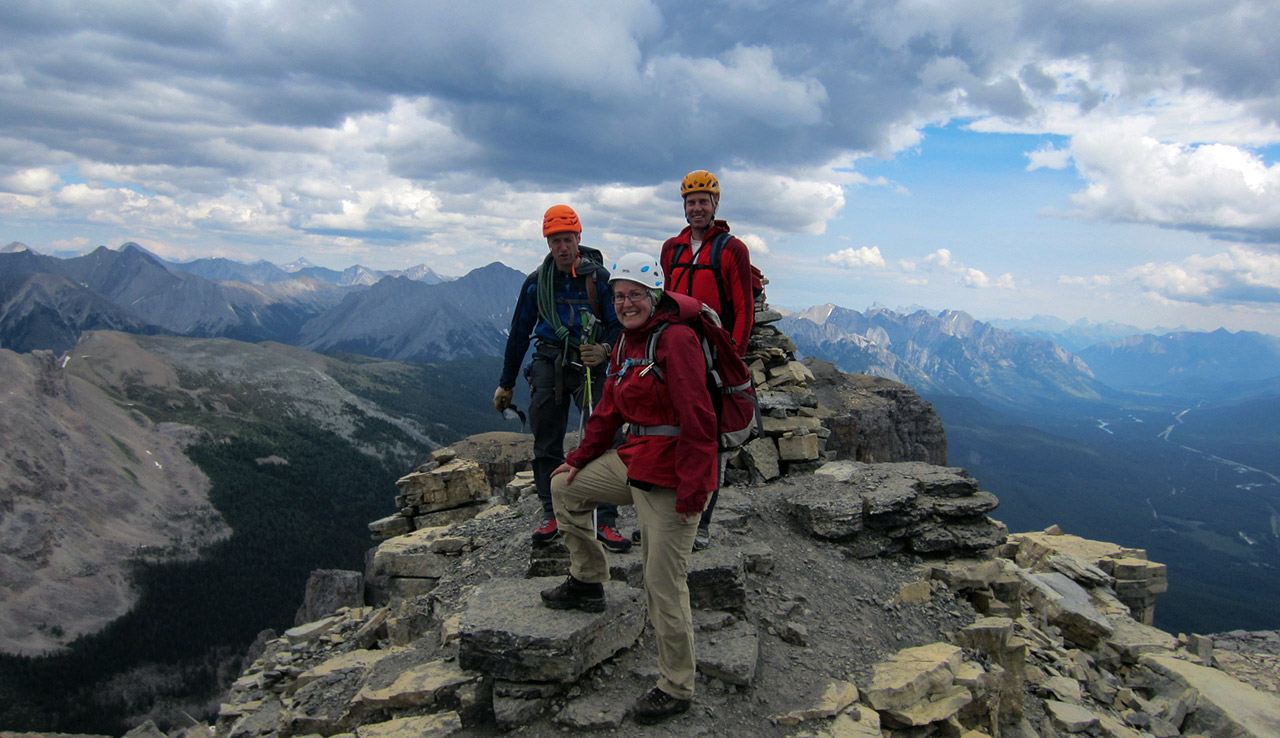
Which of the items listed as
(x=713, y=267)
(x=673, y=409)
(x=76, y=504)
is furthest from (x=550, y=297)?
(x=76, y=504)

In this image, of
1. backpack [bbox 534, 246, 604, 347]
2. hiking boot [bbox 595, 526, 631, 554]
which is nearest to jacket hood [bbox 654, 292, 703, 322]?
backpack [bbox 534, 246, 604, 347]

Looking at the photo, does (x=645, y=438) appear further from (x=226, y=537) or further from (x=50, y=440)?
(x=50, y=440)

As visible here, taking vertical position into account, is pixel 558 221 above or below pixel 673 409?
above

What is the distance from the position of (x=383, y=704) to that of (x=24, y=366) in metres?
168

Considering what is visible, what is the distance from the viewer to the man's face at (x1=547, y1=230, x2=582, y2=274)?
27.5 ft

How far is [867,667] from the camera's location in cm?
787

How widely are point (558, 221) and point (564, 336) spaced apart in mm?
1522

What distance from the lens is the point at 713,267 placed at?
28.8 feet

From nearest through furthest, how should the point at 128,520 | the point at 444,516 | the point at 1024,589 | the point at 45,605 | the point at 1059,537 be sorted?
the point at 1024,589 → the point at 444,516 → the point at 1059,537 → the point at 45,605 → the point at 128,520

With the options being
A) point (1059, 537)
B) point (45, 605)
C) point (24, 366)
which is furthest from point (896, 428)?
point (24, 366)

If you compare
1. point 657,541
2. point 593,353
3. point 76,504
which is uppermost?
point 593,353

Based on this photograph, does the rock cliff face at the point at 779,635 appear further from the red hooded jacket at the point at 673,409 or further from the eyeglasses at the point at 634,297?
the eyeglasses at the point at 634,297

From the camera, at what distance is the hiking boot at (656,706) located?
5.94 meters

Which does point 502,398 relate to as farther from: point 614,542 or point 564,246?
point 614,542
